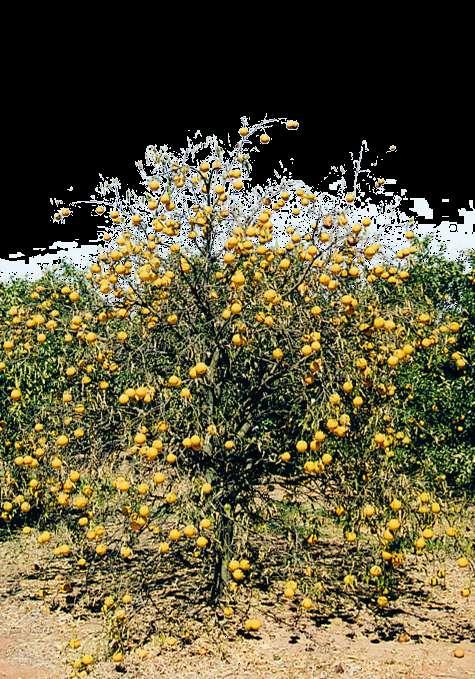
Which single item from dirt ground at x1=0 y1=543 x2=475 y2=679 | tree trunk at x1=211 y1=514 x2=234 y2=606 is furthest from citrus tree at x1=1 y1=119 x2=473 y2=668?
dirt ground at x1=0 y1=543 x2=475 y2=679

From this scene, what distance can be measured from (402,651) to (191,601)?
5.90 ft

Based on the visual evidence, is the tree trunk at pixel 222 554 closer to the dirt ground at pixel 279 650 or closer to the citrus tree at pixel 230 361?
the citrus tree at pixel 230 361

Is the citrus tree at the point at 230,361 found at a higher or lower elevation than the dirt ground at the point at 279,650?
higher

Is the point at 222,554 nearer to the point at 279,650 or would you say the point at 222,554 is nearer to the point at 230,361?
the point at 279,650

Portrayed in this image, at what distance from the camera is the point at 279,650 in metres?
5.83

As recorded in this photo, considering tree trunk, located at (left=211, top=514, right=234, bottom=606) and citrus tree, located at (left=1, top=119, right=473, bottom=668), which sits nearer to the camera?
citrus tree, located at (left=1, top=119, right=473, bottom=668)

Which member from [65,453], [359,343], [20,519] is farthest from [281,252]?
[20,519]

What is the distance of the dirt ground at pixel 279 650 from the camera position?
18.1 feet

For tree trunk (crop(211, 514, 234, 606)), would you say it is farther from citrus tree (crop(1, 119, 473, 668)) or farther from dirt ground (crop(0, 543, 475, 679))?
dirt ground (crop(0, 543, 475, 679))

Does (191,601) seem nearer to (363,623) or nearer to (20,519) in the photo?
(363,623)

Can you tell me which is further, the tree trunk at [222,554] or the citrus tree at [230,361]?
the tree trunk at [222,554]

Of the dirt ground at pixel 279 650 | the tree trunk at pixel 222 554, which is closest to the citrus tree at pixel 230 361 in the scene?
the tree trunk at pixel 222 554

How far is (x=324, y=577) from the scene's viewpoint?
716 centimetres

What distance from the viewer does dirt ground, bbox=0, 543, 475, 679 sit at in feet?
18.1
